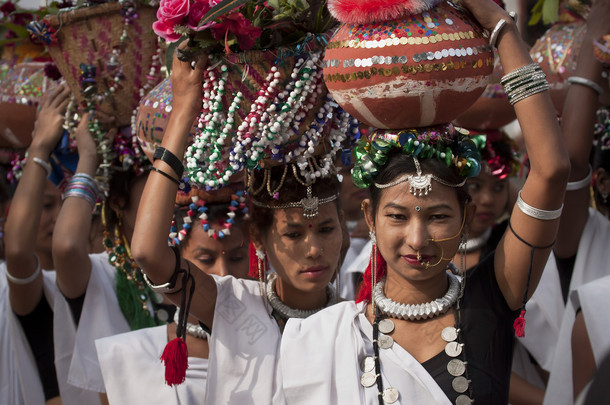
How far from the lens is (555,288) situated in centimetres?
395

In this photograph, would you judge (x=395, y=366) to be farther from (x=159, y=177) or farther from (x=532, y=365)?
(x=532, y=365)

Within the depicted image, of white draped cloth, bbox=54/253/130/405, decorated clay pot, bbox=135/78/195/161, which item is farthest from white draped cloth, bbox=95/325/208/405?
decorated clay pot, bbox=135/78/195/161

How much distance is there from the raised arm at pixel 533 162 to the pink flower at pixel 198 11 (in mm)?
876

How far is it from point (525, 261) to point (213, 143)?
116 cm

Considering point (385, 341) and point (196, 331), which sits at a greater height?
point (385, 341)

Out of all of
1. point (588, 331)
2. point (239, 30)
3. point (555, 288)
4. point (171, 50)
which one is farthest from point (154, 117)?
point (555, 288)

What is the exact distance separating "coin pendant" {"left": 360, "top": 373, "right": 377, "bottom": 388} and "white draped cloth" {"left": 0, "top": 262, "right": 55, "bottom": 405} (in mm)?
2273

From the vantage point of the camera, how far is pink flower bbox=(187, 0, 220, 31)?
258 centimetres

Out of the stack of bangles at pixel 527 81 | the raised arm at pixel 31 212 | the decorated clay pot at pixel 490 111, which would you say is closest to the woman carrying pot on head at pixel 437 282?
the stack of bangles at pixel 527 81

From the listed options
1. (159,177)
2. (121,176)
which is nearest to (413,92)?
Result: (159,177)

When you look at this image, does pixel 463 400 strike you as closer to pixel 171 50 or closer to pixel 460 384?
pixel 460 384

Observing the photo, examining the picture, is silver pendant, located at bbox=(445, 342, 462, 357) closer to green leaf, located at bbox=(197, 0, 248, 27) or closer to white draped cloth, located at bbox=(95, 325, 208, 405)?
white draped cloth, located at bbox=(95, 325, 208, 405)

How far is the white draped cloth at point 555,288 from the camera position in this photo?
3.82 m

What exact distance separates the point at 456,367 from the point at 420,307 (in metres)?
0.23
